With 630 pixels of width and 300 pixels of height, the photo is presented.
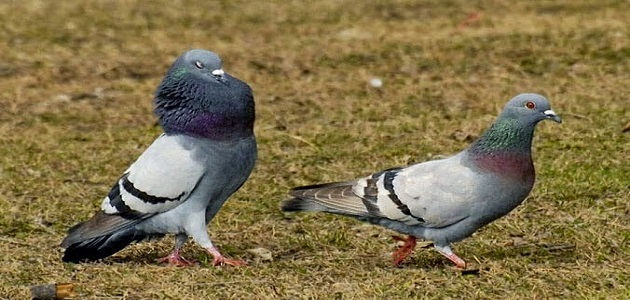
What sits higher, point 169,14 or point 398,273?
point 398,273

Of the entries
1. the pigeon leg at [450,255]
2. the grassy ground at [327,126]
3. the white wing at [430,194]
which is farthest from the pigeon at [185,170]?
the pigeon leg at [450,255]

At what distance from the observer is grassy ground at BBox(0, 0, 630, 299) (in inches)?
217

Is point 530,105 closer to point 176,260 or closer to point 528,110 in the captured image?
point 528,110

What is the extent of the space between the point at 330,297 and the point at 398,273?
42cm

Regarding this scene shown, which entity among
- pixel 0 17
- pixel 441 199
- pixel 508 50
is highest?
pixel 441 199

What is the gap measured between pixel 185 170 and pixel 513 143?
1.42 meters

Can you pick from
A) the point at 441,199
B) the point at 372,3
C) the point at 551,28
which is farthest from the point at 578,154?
the point at 372,3

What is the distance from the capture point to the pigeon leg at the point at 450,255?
554 centimetres

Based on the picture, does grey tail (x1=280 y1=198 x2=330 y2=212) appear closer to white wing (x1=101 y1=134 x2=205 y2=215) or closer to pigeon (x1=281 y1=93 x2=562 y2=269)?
pigeon (x1=281 y1=93 x2=562 y2=269)

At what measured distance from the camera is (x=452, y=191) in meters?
5.47

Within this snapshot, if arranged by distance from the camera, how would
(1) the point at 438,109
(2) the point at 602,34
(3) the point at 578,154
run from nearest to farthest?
(3) the point at 578,154, (1) the point at 438,109, (2) the point at 602,34

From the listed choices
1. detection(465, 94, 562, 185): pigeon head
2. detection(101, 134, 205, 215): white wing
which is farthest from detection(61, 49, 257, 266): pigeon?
detection(465, 94, 562, 185): pigeon head

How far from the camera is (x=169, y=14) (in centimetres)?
1288

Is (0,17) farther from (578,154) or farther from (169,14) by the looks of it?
(578,154)
